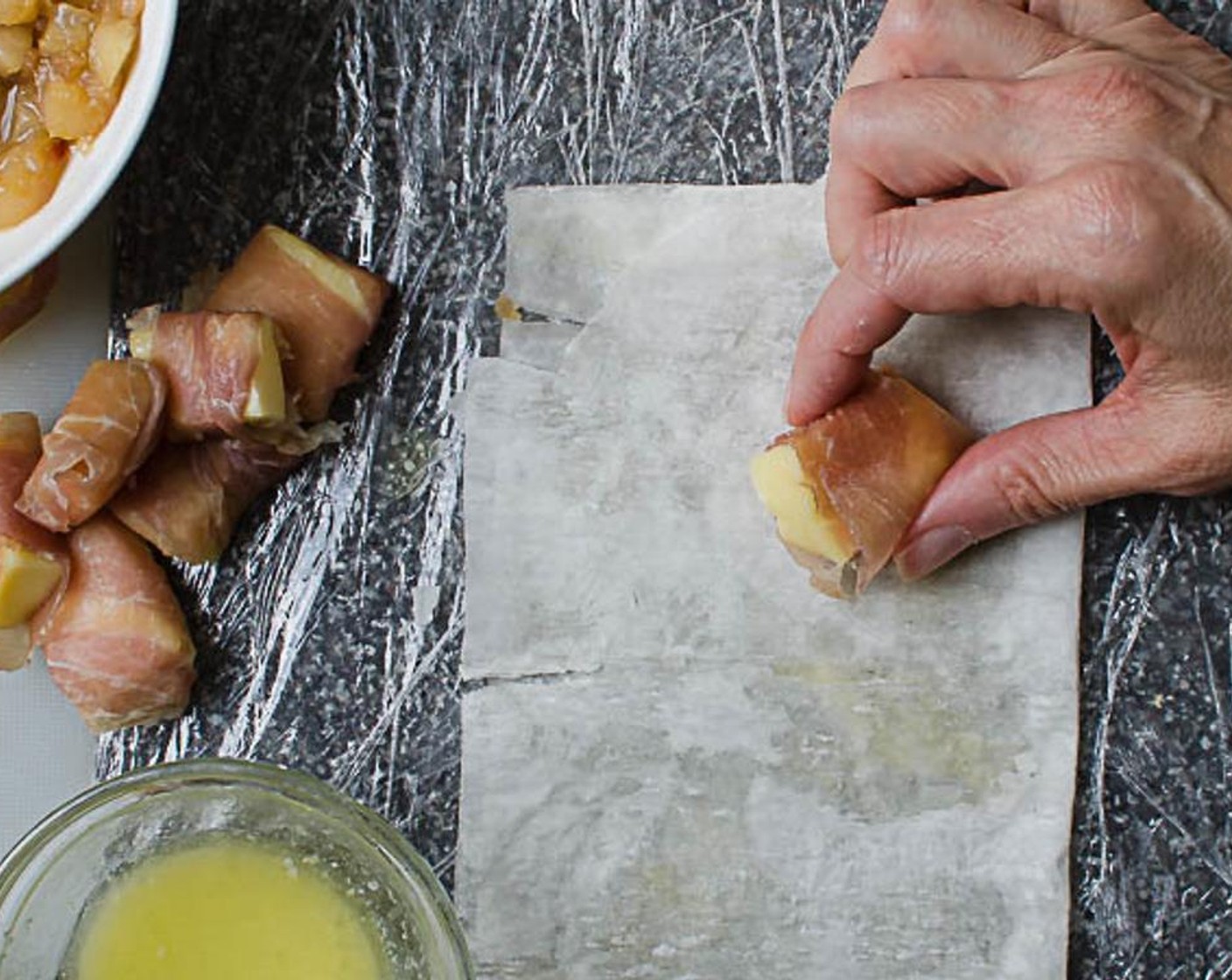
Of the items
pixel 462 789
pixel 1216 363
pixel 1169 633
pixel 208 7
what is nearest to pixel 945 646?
pixel 1169 633

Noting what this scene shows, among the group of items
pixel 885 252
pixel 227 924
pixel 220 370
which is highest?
Answer: pixel 885 252

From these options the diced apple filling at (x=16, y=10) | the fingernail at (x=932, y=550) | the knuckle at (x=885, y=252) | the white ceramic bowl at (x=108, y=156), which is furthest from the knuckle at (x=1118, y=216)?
the diced apple filling at (x=16, y=10)

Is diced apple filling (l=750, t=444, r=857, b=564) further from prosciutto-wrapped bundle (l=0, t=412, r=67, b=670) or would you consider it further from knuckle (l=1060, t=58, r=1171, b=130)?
prosciutto-wrapped bundle (l=0, t=412, r=67, b=670)

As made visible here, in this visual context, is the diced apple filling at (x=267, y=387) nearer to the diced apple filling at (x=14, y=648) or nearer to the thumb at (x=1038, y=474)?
the diced apple filling at (x=14, y=648)

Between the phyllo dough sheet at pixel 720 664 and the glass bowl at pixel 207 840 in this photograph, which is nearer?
the glass bowl at pixel 207 840

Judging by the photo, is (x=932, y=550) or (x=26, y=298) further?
(x=26, y=298)

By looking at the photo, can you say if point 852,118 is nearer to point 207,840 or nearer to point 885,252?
point 885,252

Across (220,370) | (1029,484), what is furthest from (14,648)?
(1029,484)
